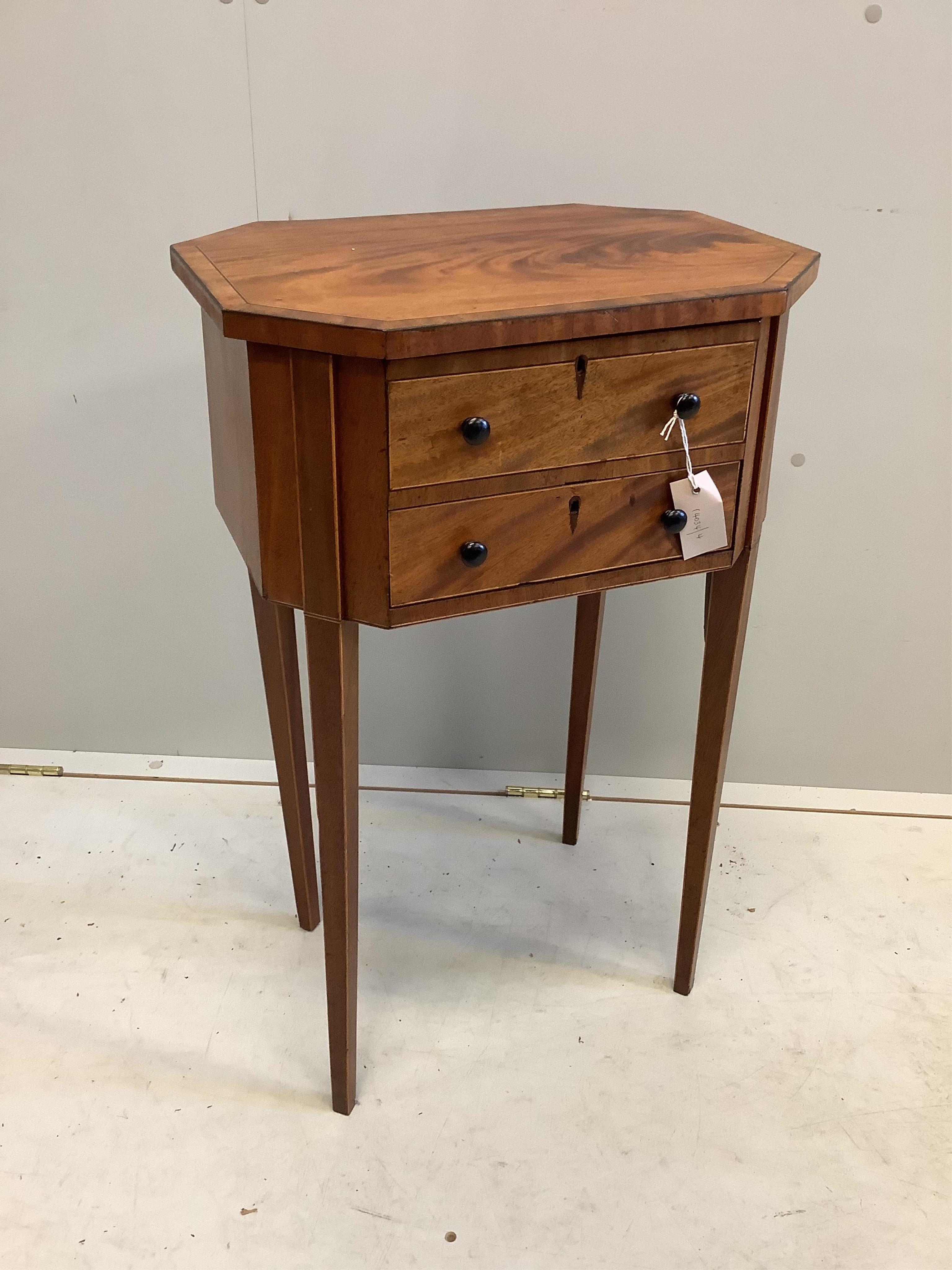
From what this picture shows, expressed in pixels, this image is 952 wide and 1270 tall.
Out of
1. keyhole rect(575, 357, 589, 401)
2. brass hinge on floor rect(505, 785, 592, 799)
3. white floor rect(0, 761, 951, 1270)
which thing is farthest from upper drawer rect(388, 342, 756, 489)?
brass hinge on floor rect(505, 785, 592, 799)

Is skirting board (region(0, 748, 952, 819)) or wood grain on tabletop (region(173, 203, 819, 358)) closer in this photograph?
wood grain on tabletop (region(173, 203, 819, 358))

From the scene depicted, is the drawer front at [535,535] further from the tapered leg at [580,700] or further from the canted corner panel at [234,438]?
the tapered leg at [580,700]

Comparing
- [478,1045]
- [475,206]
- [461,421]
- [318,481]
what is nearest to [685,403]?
[461,421]

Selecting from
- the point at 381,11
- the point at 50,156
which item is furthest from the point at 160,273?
the point at 381,11

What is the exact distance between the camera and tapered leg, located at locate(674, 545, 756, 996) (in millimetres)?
1184

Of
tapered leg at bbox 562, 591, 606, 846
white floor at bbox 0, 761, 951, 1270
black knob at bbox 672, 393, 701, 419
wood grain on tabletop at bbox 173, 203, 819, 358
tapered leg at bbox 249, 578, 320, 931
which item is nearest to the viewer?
wood grain on tabletop at bbox 173, 203, 819, 358

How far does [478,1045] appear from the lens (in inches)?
51.6

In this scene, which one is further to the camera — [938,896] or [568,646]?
Result: [568,646]

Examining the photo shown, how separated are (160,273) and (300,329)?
31.3 inches

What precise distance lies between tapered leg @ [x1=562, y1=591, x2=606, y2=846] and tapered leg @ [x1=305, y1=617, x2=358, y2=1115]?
0.54 meters

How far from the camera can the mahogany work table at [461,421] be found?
90 centimetres

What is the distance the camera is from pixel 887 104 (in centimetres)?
143

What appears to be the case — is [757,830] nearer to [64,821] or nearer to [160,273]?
[64,821]

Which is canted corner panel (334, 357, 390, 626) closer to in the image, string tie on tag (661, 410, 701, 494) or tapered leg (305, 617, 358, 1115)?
tapered leg (305, 617, 358, 1115)
